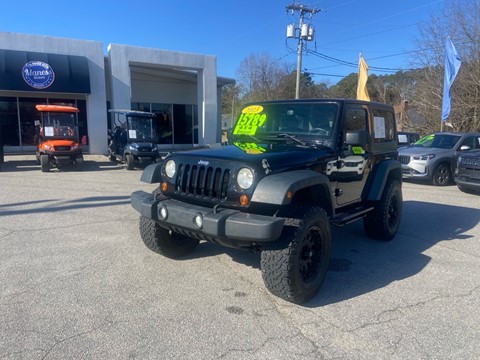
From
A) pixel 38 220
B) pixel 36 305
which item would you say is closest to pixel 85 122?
pixel 38 220

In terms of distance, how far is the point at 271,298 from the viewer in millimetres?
3684

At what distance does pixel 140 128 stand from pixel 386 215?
38.5 feet

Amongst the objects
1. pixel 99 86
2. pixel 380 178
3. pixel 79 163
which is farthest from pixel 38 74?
pixel 380 178

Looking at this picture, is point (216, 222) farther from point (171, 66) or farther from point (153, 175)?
point (171, 66)

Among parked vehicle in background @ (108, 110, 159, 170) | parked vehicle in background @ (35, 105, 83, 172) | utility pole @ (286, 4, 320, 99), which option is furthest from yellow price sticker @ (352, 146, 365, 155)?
utility pole @ (286, 4, 320, 99)

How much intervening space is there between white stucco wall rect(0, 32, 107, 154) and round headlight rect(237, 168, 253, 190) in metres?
15.6

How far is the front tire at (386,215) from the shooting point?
5.29m

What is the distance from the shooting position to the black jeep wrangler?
11.0 ft

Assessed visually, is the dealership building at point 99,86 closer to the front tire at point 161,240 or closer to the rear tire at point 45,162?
the rear tire at point 45,162

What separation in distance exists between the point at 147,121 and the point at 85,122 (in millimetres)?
5546

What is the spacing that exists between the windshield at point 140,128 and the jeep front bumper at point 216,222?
1154 cm

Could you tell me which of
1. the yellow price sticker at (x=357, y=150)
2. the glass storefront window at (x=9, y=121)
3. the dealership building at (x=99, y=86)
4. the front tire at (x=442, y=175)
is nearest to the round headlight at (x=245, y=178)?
the yellow price sticker at (x=357, y=150)

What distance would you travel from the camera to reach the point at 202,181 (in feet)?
12.2

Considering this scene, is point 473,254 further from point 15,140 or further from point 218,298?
point 15,140
